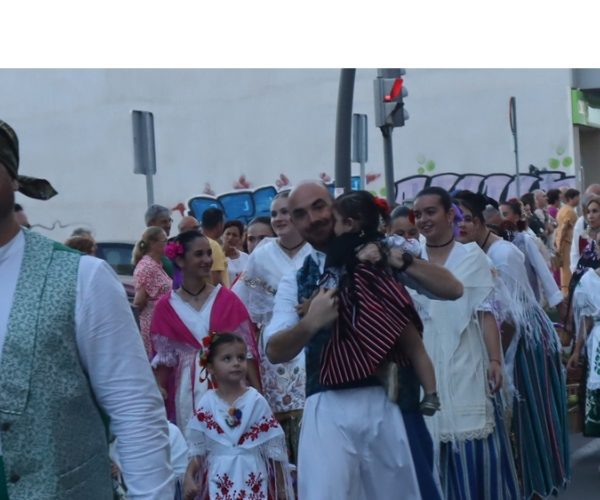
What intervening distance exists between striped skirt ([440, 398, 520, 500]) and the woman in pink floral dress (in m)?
3.26

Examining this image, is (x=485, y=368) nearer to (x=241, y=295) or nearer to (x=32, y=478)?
(x=241, y=295)

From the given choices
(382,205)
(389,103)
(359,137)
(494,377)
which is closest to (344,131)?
(389,103)

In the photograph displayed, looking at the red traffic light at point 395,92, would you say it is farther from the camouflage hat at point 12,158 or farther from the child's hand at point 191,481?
the camouflage hat at point 12,158

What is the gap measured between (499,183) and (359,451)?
77.2 feet

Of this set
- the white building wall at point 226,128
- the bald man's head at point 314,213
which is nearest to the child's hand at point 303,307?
the bald man's head at point 314,213

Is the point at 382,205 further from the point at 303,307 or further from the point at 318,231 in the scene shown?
the point at 303,307

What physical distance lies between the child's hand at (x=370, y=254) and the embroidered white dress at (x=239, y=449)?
2012mm

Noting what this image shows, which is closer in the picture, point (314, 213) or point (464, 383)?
point (314, 213)

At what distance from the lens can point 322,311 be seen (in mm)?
4938

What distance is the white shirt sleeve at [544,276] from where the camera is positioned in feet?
30.4

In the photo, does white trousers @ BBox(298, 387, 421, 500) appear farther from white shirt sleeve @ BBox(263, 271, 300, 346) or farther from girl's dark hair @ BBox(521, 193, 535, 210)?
Answer: girl's dark hair @ BBox(521, 193, 535, 210)

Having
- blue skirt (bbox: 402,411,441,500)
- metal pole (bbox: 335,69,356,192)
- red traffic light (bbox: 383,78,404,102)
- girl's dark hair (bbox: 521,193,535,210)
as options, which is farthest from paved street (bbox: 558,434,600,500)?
girl's dark hair (bbox: 521,193,535,210)

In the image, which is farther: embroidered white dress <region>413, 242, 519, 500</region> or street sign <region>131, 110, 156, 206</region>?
street sign <region>131, 110, 156, 206</region>

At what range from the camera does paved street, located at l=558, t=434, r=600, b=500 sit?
8.73 m
